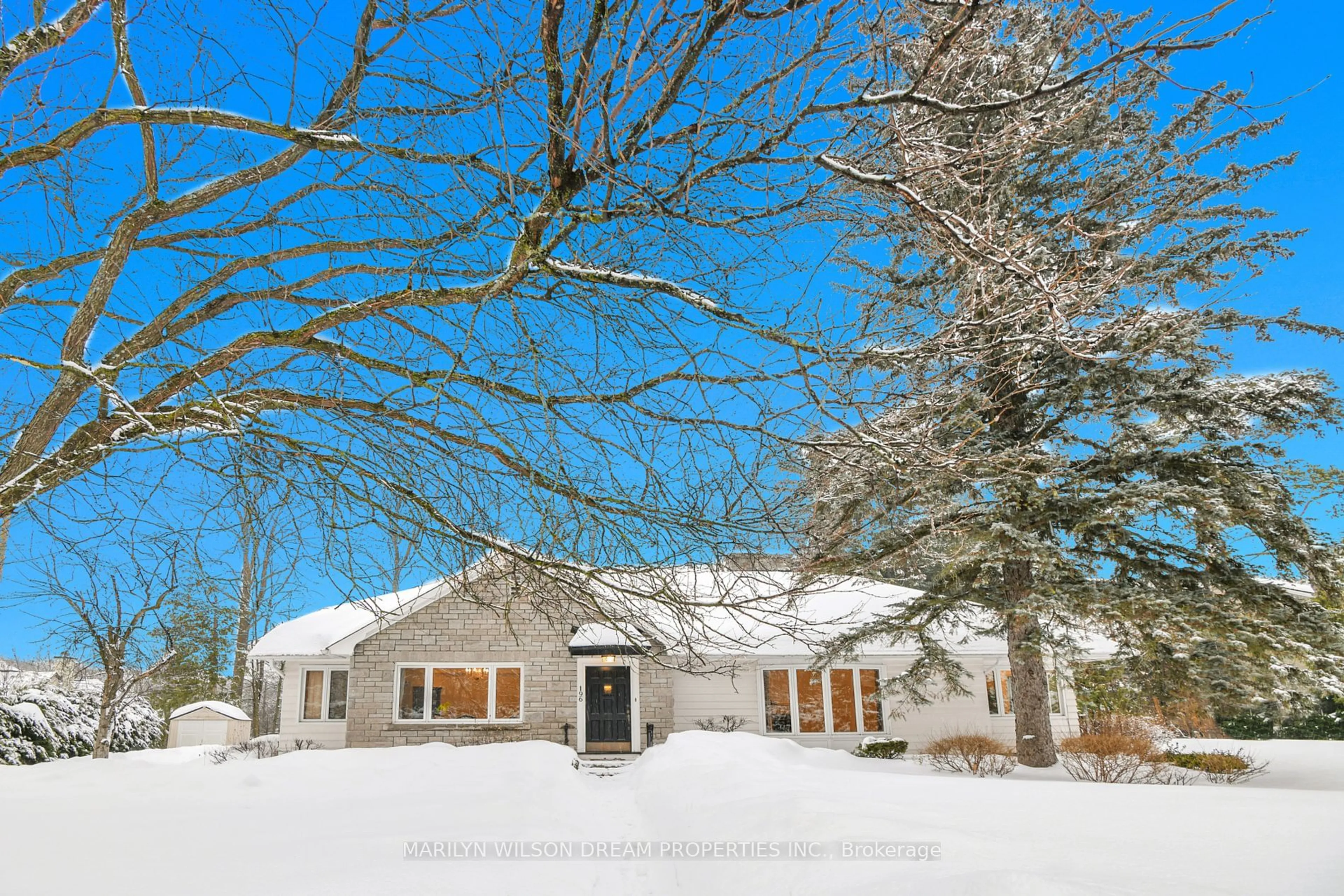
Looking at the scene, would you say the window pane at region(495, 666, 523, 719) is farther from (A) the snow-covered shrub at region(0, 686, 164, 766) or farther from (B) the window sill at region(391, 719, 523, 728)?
(A) the snow-covered shrub at region(0, 686, 164, 766)

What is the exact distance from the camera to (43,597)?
7523mm

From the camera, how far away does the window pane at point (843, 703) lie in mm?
18219

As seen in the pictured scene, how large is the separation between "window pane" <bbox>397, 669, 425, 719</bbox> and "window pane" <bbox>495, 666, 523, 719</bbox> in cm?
174

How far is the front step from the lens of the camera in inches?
523

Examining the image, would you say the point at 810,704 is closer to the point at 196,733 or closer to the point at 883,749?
the point at 883,749

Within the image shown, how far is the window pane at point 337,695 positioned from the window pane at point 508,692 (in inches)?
143

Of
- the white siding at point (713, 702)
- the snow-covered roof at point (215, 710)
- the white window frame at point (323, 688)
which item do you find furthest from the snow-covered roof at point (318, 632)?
the white siding at point (713, 702)

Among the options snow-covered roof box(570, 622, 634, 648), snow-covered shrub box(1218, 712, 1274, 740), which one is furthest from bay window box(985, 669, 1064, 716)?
snow-covered roof box(570, 622, 634, 648)

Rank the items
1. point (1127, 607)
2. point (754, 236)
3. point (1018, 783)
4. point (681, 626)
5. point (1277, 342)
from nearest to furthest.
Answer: point (754, 236), point (681, 626), point (1018, 783), point (1127, 607), point (1277, 342)

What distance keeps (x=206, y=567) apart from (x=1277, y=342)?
15191 millimetres

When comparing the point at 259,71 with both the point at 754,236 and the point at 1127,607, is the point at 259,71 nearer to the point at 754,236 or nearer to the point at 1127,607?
the point at 754,236

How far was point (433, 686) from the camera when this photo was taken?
17922 mm

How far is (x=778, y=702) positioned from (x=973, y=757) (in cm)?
670

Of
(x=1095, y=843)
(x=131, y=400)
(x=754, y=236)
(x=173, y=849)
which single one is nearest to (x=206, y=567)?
(x=131, y=400)
